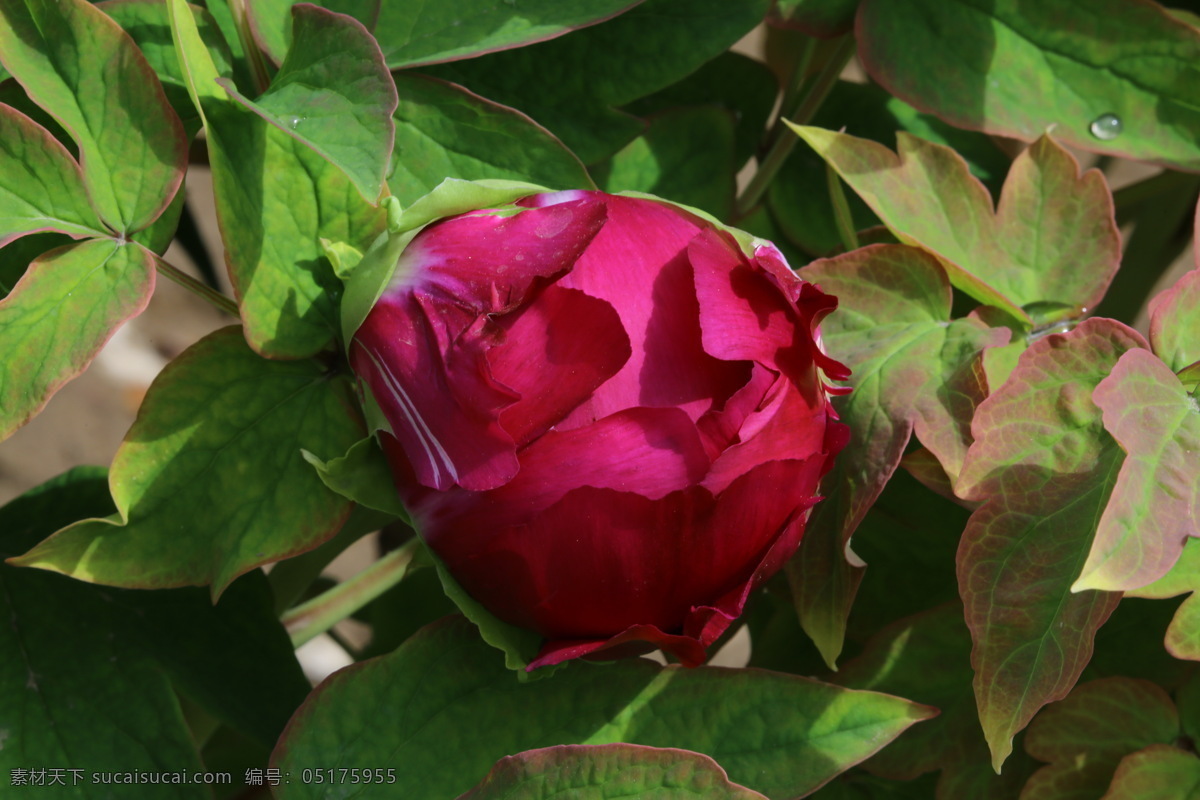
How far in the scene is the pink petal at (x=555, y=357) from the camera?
1.21 feet

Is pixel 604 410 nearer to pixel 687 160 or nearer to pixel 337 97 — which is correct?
pixel 337 97

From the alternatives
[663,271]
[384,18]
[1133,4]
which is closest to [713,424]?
[663,271]

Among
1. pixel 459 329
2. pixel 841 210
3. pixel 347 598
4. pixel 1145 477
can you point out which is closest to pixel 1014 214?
pixel 841 210

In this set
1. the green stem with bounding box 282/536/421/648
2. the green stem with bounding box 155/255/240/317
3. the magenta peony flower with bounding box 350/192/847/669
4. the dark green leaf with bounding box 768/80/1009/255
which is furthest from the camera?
the dark green leaf with bounding box 768/80/1009/255

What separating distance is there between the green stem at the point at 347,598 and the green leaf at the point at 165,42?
23 cm

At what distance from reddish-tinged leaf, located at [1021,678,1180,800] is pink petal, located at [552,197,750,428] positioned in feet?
0.88

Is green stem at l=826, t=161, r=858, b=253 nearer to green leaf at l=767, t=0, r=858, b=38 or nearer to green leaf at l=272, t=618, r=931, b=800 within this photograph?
green leaf at l=767, t=0, r=858, b=38

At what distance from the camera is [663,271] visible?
395 millimetres

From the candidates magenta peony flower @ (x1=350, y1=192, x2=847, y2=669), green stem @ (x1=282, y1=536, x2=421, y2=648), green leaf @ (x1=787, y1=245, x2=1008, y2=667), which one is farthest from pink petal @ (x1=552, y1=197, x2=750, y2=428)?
green stem @ (x1=282, y1=536, x2=421, y2=648)

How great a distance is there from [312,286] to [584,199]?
13 cm

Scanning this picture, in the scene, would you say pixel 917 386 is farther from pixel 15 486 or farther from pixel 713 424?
pixel 15 486

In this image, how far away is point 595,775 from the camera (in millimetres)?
432

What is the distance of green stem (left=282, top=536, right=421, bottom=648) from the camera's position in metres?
0.59

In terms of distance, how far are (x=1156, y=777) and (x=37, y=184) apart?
1.75 feet
